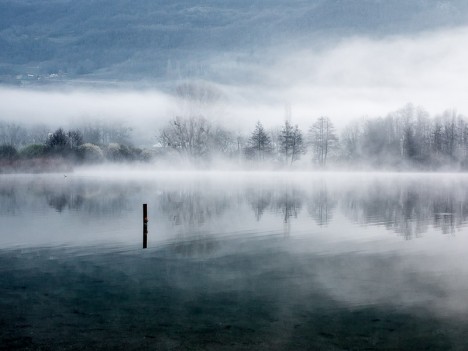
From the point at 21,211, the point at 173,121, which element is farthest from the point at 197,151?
the point at 21,211

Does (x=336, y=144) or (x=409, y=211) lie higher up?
(x=336, y=144)

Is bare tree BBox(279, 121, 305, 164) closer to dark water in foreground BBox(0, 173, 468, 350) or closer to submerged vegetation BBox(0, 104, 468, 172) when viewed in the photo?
submerged vegetation BBox(0, 104, 468, 172)

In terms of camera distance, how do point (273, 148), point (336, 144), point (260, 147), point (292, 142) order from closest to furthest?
point (292, 142), point (260, 147), point (273, 148), point (336, 144)

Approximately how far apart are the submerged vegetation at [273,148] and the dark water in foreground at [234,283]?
72122 millimetres

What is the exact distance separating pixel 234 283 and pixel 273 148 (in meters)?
119

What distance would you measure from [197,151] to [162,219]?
7915 centimetres

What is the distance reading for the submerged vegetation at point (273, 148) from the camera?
327ft

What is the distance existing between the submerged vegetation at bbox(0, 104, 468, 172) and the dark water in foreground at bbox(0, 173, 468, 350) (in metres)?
72.1

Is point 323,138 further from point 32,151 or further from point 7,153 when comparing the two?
point 7,153

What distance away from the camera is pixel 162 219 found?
103ft

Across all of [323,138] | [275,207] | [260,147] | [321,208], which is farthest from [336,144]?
[275,207]

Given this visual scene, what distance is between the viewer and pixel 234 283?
50.9ft

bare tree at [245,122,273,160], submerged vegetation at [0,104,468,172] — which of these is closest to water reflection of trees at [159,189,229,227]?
submerged vegetation at [0,104,468,172]

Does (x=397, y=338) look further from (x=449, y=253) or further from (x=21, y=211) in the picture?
(x=21, y=211)
